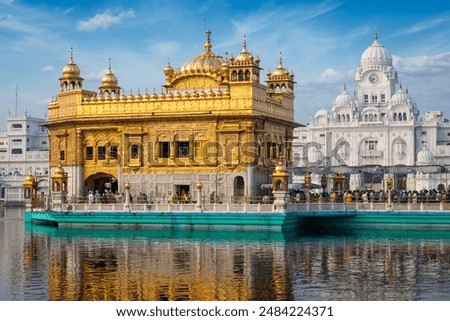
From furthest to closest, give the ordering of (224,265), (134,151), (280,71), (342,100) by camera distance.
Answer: (342,100) < (280,71) < (134,151) < (224,265)

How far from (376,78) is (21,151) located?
41074 mm

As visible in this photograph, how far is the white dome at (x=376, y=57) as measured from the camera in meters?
94.6

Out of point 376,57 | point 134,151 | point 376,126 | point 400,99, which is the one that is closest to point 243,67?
point 134,151

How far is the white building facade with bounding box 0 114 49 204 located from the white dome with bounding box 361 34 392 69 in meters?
37.5

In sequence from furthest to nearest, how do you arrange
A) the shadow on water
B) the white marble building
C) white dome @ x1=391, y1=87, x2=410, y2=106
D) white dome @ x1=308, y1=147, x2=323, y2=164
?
white dome @ x1=391, y1=87, x2=410, y2=106, the white marble building, white dome @ x1=308, y1=147, x2=323, y2=164, the shadow on water

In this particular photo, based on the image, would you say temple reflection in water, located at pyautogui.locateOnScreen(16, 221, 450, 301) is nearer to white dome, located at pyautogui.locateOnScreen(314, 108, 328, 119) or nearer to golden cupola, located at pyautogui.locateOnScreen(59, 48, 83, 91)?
golden cupola, located at pyautogui.locateOnScreen(59, 48, 83, 91)

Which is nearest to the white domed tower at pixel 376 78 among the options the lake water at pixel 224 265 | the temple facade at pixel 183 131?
the temple facade at pixel 183 131

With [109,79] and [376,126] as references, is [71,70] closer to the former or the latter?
[109,79]

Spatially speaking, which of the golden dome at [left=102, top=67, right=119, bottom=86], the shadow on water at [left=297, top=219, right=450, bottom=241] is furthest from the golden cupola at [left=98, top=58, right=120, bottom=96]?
the shadow on water at [left=297, top=219, right=450, bottom=241]

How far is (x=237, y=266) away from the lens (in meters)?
19.8

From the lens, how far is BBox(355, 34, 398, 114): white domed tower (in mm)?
94562

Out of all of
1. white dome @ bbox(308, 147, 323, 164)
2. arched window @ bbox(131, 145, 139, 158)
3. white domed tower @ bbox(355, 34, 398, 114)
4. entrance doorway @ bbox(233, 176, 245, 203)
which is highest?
white domed tower @ bbox(355, 34, 398, 114)
